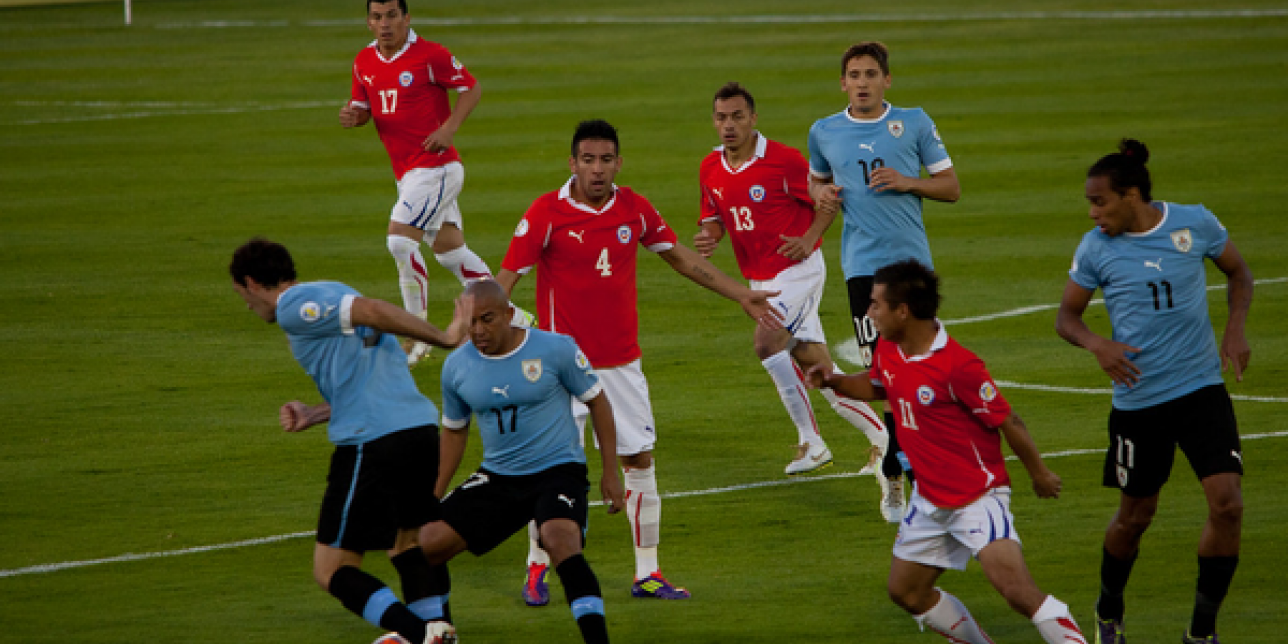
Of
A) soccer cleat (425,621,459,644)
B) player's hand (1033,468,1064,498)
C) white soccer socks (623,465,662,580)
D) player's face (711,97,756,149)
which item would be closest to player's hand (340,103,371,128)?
player's face (711,97,756,149)

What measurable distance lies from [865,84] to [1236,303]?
2.71m

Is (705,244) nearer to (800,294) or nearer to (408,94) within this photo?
(800,294)

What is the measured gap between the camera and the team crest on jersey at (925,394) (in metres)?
6.62

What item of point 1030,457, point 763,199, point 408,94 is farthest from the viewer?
point 408,94

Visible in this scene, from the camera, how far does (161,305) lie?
15.0 m

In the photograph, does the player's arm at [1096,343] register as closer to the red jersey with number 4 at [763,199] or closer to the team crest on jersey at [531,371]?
the team crest on jersey at [531,371]

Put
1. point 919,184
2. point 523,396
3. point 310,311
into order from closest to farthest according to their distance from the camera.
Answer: point 310,311
point 523,396
point 919,184

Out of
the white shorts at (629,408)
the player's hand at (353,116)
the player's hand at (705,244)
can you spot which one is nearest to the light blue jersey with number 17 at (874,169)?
the player's hand at (705,244)

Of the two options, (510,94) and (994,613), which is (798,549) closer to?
(994,613)

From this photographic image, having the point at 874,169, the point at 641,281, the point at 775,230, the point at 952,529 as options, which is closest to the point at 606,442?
the point at 952,529

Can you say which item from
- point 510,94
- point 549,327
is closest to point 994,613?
point 549,327

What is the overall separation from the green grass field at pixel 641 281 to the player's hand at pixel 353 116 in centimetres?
199

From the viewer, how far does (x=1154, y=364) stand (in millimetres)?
7055

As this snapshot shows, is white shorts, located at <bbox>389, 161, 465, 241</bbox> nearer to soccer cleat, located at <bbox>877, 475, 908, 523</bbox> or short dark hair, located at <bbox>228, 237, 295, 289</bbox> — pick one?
soccer cleat, located at <bbox>877, 475, 908, 523</bbox>
